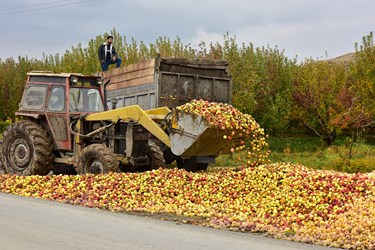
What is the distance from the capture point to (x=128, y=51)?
103ft

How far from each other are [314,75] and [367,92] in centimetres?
353

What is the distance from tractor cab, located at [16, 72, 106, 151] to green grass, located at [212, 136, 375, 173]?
15.9ft

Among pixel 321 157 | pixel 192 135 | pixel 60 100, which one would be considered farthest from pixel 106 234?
pixel 321 157

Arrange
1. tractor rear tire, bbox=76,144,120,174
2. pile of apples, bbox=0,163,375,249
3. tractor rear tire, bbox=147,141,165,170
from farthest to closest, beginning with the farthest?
tractor rear tire, bbox=147,141,165,170, tractor rear tire, bbox=76,144,120,174, pile of apples, bbox=0,163,375,249

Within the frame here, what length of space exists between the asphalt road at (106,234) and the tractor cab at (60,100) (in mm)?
4523

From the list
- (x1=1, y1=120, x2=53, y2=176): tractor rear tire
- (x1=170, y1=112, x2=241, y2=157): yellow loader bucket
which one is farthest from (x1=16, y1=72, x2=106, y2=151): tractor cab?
(x1=170, y1=112, x2=241, y2=157): yellow loader bucket

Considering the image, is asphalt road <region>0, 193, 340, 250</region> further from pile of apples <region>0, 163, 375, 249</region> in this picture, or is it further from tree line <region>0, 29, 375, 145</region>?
tree line <region>0, 29, 375, 145</region>

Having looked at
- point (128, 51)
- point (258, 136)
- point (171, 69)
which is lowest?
point (258, 136)

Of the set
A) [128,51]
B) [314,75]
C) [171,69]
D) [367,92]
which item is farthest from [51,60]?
[171,69]

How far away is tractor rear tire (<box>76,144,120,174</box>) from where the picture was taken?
12180 mm

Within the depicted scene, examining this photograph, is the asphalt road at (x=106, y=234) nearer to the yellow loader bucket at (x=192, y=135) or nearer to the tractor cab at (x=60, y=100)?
the yellow loader bucket at (x=192, y=135)

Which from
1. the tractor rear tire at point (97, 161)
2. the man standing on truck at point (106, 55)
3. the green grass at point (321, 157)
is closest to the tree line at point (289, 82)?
the green grass at point (321, 157)

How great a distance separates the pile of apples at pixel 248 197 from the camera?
8.15m

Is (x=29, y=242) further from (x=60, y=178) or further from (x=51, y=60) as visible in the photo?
(x=51, y=60)
